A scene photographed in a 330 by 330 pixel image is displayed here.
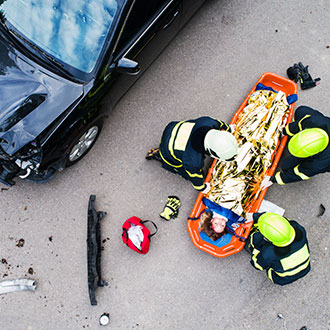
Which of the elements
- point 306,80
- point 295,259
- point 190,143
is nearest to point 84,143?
point 190,143

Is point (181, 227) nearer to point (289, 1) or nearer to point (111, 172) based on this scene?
point (111, 172)

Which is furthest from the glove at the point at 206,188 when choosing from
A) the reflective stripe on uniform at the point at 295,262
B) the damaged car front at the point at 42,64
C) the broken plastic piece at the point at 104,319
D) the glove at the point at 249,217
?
the broken plastic piece at the point at 104,319

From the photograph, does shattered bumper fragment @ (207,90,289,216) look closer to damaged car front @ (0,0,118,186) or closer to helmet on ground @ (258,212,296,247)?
helmet on ground @ (258,212,296,247)

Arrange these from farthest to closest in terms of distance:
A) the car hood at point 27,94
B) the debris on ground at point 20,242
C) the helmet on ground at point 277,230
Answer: the debris on ground at point 20,242 → the car hood at point 27,94 → the helmet on ground at point 277,230

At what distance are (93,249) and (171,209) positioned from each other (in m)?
1.09

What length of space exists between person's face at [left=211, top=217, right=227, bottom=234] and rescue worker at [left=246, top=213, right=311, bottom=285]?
0.40 m

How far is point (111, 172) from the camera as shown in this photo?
4.12 m

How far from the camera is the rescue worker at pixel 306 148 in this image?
306 centimetres

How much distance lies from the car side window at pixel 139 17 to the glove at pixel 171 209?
1.96 metres

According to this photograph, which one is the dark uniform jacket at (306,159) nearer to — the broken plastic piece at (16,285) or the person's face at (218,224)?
the person's face at (218,224)

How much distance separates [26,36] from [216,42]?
2.57 meters

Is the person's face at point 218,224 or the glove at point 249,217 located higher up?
the glove at point 249,217

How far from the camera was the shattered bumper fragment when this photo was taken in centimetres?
364

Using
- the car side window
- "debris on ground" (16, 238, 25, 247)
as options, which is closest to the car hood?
the car side window
